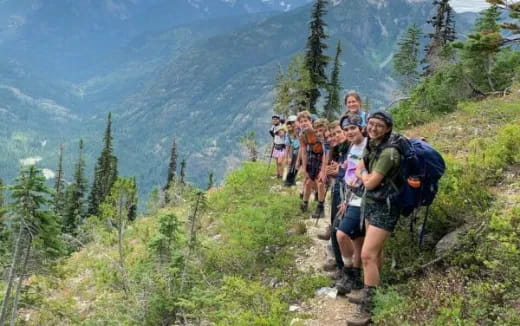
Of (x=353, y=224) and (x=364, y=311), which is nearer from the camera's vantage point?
(x=364, y=311)

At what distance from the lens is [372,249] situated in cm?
529

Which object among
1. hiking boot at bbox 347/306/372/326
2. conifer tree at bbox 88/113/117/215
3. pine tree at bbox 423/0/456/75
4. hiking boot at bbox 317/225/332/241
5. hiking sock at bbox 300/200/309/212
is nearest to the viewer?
hiking boot at bbox 347/306/372/326

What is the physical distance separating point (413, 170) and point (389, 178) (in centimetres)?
27

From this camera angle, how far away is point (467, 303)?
4.85 meters

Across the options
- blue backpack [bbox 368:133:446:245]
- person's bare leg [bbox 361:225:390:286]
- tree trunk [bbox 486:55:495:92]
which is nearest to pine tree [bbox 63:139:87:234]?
tree trunk [bbox 486:55:495:92]

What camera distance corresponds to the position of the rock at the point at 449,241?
609 cm

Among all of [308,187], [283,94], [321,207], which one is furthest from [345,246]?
[283,94]

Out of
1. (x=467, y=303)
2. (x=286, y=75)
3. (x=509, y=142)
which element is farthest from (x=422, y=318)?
(x=286, y=75)

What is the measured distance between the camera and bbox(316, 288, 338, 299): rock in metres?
6.50

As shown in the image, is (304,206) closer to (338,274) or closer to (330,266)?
(330,266)

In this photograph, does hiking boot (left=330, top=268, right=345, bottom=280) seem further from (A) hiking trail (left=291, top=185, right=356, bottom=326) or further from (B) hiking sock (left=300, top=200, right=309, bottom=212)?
(B) hiking sock (left=300, top=200, right=309, bottom=212)

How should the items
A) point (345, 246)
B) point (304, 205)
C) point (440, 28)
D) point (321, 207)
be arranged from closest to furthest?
point (345, 246), point (321, 207), point (304, 205), point (440, 28)

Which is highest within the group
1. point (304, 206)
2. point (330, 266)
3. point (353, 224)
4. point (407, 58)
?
point (407, 58)

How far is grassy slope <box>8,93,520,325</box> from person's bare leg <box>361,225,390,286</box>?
246 mm
